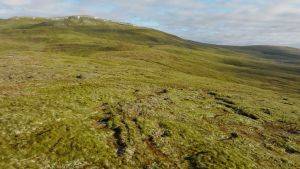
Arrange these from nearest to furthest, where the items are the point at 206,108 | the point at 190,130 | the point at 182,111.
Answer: the point at 190,130
the point at 182,111
the point at 206,108

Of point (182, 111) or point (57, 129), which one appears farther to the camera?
point (182, 111)

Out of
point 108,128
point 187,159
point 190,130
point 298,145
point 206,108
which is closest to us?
point 187,159

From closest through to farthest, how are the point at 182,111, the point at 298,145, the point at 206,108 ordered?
the point at 298,145 < the point at 182,111 < the point at 206,108

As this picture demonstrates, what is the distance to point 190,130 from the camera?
172 feet

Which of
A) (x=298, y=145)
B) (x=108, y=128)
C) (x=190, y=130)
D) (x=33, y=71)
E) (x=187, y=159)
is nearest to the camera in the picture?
(x=187, y=159)

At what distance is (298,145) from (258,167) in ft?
53.3

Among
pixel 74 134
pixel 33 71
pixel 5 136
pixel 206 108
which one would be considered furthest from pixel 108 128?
pixel 33 71

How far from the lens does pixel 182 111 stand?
63.7m

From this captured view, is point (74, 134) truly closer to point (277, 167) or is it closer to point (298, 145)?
point (277, 167)

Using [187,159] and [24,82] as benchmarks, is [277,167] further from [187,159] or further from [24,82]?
[24,82]

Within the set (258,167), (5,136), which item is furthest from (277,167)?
(5,136)

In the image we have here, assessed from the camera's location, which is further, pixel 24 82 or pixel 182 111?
pixel 24 82

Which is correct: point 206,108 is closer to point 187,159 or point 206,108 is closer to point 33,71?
point 187,159

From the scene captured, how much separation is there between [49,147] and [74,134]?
4.50 m
